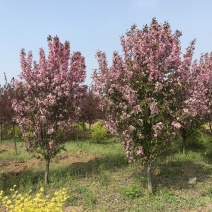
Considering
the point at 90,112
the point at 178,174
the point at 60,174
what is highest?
the point at 90,112

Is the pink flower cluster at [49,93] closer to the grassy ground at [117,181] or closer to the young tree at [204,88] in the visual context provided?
the grassy ground at [117,181]

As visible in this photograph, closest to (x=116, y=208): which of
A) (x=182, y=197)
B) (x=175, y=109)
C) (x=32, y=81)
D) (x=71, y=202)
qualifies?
(x=71, y=202)

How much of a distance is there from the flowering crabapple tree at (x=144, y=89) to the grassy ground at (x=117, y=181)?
5.03ft

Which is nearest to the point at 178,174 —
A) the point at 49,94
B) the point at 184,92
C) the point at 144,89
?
the point at 184,92

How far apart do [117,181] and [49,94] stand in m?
4.63

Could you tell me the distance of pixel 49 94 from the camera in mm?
11250

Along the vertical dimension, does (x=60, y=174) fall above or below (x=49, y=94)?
below

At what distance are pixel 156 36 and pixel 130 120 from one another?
3.08 meters

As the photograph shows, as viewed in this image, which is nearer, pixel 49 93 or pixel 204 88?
pixel 49 93

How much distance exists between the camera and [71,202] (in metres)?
10.0

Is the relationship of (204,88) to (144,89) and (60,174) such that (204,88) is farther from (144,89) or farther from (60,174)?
(60,174)

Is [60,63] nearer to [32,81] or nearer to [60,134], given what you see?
[32,81]

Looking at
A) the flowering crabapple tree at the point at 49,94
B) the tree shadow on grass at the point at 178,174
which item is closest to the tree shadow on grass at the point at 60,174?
the flowering crabapple tree at the point at 49,94

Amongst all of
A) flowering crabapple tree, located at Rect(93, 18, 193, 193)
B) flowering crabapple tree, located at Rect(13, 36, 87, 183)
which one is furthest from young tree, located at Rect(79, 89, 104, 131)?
flowering crabapple tree, located at Rect(93, 18, 193, 193)
